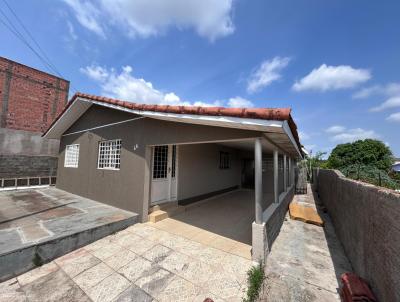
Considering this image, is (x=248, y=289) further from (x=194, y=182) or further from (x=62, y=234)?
(x=194, y=182)

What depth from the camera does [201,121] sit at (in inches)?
179

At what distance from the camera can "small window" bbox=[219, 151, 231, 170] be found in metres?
11.2

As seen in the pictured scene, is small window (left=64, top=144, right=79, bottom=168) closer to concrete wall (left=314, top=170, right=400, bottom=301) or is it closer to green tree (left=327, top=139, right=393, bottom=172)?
concrete wall (left=314, top=170, right=400, bottom=301)

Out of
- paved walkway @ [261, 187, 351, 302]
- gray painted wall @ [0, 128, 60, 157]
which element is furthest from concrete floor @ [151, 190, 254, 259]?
gray painted wall @ [0, 128, 60, 157]

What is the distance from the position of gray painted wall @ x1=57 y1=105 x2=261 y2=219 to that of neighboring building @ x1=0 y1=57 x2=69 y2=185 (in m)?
3.79

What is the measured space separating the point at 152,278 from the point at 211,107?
11.6 ft

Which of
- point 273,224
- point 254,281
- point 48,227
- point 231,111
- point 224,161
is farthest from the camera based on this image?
point 224,161

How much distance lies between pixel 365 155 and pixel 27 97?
103 feet

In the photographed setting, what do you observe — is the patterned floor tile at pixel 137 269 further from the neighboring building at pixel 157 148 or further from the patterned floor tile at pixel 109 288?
the neighboring building at pixel 157 148

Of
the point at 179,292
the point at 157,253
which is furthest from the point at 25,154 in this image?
the point at 179,292

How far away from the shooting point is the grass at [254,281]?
10.3 feet

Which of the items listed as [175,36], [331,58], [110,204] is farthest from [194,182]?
[331,58]

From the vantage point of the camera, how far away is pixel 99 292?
10.6 feet

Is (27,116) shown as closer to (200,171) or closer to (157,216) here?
(200,171)
